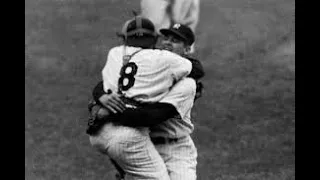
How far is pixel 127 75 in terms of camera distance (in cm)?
402

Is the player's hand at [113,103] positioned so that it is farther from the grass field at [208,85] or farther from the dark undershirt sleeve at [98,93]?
the grass field at [208,85]

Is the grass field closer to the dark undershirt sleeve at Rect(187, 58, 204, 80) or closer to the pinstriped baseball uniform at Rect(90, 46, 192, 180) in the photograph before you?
the dark undershirt sleeve at Rect(187, 58, 204, 80)

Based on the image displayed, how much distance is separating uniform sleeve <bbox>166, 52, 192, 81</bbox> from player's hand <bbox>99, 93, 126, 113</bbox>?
0.29 meters

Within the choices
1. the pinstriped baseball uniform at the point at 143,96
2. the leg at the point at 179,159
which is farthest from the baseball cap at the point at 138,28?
the leg at the point at 179,159

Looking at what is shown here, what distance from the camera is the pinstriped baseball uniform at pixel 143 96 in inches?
157

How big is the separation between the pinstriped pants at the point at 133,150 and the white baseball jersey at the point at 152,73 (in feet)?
0.58

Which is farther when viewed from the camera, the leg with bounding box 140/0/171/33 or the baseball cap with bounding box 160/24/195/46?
the leg with bounding box 140/0/171/33

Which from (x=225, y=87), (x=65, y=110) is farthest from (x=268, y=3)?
(x=65, y=110)

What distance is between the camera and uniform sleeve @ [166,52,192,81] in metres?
4.02

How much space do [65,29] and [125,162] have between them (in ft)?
13.2

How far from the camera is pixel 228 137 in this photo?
6.89 meters

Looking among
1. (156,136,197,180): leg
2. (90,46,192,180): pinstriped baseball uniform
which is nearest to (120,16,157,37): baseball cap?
(90,46,192,180): pinstriped baseball uniform

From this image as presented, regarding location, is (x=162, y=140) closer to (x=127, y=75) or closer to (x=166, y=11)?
(x=127, y=75)

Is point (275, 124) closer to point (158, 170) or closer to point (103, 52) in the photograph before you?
point (103, 52)
